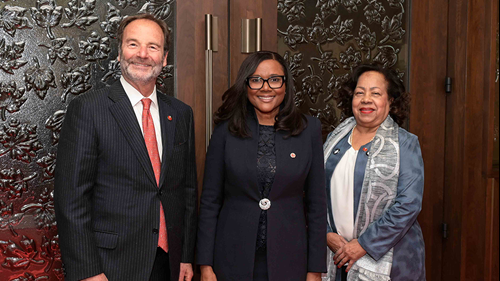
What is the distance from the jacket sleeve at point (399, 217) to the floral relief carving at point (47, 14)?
176 cm

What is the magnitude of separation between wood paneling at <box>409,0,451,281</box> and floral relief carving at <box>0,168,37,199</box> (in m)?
2.20

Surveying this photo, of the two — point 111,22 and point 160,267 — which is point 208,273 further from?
point 111,22

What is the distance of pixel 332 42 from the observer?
2383 mm

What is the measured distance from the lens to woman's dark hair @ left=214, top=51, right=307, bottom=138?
5.85 feet

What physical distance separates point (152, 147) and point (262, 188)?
503mm

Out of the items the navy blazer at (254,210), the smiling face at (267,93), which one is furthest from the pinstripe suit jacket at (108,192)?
the smiling face at (267,93)

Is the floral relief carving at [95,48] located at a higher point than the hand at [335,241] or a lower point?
higher

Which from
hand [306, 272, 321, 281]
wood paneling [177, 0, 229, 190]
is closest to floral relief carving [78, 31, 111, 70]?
wood paneling [177, 0, 229, 190]

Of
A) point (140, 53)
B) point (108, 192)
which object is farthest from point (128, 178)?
point (140, 53)

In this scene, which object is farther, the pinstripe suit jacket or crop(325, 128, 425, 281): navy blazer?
crop(325, 128, 425, 281): navy blazer

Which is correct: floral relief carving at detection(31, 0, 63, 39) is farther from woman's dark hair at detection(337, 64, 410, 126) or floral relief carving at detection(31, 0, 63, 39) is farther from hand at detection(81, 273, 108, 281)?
woman's dark hair at detection(337, 64, 410, 126)

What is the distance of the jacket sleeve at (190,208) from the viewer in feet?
5.73

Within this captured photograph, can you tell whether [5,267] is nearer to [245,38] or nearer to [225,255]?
[225,255]

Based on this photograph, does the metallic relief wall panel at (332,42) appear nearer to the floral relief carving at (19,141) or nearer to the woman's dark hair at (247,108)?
the woman's dark hair at (247,108)
